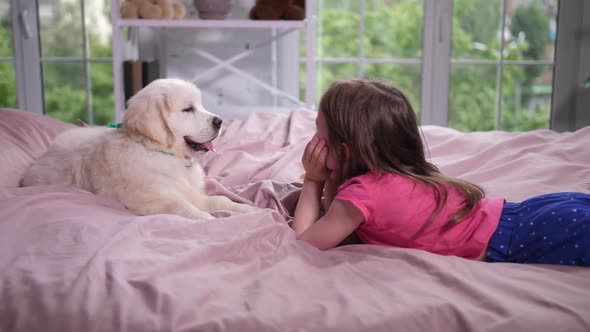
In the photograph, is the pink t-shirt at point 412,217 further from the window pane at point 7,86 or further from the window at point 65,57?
the window pane at point 7,86

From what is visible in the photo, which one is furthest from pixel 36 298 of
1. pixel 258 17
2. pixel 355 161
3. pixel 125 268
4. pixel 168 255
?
pixel 258 17

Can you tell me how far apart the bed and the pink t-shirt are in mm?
71

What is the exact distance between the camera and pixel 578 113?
379 cm

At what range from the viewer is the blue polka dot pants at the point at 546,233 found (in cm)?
115

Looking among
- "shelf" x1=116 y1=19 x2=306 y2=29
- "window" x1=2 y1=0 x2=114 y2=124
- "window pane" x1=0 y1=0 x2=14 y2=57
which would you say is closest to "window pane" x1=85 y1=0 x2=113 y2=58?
"window" x1=2 y1=0 x2=114 y2=124

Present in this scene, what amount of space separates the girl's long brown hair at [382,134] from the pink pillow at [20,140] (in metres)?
0.95

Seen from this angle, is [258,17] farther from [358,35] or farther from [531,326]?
[531,326]

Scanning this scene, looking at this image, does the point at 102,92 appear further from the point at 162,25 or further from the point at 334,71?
the point at 334,71

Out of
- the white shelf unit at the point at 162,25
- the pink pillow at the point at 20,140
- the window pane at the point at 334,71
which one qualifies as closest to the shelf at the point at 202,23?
the white shelf unit at the point at 162,25

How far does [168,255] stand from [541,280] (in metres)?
0.68

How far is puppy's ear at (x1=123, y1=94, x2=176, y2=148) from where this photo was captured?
1.61 m

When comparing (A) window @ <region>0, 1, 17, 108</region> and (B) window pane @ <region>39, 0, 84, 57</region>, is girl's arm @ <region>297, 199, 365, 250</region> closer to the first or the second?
(B) window pane @ <region>39, 0, 84, 57</region>

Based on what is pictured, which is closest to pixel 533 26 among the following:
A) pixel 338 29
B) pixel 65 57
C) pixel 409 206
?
pixel 338 29

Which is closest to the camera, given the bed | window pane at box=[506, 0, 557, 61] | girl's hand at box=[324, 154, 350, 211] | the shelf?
the bed
